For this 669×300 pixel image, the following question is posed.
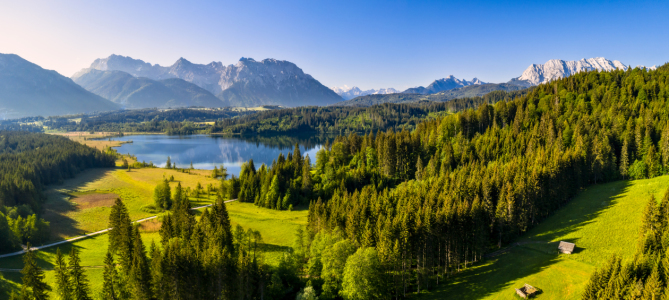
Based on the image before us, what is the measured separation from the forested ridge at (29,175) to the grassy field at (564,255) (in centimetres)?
7752

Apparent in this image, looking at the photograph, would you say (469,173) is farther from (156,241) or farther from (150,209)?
(150,209)

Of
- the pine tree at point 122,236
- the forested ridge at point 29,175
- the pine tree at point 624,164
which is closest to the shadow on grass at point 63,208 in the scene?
the forested ridge at point 29,175

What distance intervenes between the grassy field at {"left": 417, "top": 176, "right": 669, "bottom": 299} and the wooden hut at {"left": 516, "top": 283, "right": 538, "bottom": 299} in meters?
0.69

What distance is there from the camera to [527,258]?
4675 centimetres

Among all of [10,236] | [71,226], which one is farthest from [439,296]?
[71,226]

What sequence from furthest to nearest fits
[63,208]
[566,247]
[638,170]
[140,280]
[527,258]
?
[63,208] → [638,170] → [527,258] → [566,247] → [140,280]

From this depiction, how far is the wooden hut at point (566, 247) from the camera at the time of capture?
148ft

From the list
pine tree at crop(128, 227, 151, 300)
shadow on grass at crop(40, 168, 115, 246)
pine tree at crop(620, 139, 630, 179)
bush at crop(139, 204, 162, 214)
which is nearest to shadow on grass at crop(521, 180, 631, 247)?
pine tree at crop(620, 139, 630, 179)

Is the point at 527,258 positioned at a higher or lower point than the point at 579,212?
lower

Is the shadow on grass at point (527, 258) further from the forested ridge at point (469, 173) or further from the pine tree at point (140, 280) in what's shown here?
the pine tree at point (140, 280)

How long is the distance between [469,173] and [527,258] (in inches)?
1546

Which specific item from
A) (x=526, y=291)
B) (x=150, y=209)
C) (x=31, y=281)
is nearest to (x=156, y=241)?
(x=150, y=209)

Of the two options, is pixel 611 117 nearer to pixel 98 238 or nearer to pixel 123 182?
pixel 98 238

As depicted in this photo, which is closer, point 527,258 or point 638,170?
point 527,258
